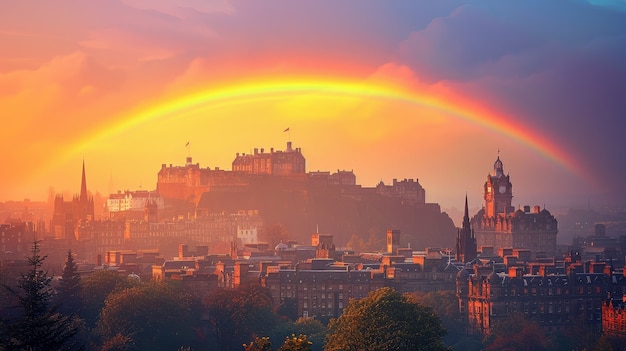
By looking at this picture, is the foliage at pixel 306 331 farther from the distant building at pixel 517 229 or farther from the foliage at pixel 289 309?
the distant building at pixel 517 229

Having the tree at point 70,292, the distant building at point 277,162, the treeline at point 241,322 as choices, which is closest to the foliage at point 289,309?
the treeline at point 241,322

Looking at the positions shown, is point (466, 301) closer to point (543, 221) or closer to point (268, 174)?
point (543, 221)

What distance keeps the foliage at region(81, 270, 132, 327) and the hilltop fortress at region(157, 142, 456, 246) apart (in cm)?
5761

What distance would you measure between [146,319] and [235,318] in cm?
499

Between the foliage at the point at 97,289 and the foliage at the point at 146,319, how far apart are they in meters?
0.99

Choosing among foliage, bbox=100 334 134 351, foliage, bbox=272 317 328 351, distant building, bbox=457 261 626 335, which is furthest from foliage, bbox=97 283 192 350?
distant building, bbox=457 261 626 335

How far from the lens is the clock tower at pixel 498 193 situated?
136 metres

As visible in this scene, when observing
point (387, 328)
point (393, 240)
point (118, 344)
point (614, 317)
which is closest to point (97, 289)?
point (118, 344)

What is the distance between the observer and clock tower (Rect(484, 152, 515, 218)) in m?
136

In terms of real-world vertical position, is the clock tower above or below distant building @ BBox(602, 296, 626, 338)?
above

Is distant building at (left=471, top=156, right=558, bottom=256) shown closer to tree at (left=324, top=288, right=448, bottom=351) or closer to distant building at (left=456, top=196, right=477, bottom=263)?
distant building at (left=456, top=196, right=477, bottom=263)

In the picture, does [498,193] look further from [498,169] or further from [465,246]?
[465,246]

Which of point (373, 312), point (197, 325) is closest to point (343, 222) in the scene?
point (197, 325)

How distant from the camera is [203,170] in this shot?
145 m
